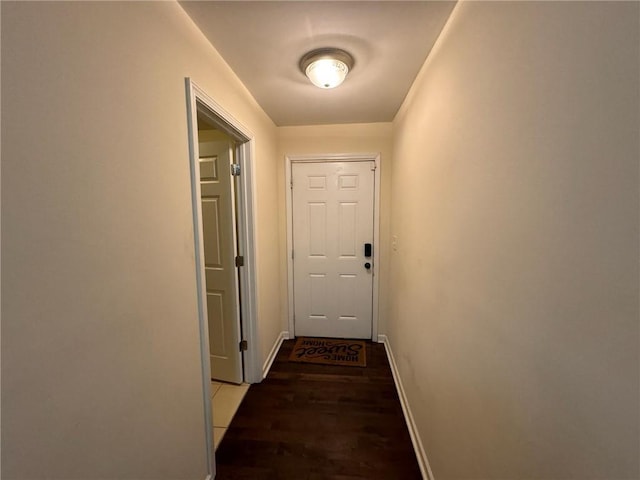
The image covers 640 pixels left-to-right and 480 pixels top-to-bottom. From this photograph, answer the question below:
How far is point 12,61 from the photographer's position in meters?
0.53

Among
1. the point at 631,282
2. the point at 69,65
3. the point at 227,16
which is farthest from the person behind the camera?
the point at 227,16

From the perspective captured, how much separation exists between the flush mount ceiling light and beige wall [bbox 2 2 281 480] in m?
0.58

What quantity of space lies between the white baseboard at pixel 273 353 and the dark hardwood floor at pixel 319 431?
0.27 ft

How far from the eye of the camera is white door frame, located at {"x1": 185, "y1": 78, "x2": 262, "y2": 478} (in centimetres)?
119

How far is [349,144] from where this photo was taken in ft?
8.54

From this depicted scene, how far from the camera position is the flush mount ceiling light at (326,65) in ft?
4.47

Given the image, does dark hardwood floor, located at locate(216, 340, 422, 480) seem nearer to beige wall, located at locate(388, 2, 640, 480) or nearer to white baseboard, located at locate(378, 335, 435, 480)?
white baseboard, located at locate(378, 335, 435, 480)

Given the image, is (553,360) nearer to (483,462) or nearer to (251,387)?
(483,462)

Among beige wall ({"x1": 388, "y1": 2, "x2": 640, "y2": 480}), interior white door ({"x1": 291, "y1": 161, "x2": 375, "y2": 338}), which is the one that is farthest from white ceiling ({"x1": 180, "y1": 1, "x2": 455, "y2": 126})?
interior white door ({"x1": 291, "y1": 161, "x2": 375, "y2": 338})

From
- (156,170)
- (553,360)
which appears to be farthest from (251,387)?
(553,360)

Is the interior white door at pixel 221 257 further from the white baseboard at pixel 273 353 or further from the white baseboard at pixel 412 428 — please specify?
the white baseboard at pixel 412 428

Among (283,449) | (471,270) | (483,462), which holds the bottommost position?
(283,449)

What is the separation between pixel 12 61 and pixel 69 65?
5.2 inches

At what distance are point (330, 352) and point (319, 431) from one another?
95 cm
